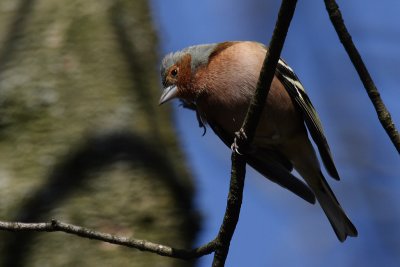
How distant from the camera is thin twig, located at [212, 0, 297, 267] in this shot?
2.54 meters

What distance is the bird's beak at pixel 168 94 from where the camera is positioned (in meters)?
4.10

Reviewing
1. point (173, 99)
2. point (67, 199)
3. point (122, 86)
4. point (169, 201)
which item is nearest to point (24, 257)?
point (67, 199)

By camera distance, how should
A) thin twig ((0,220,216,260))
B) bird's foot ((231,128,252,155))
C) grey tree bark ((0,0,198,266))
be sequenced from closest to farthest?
thin twig ((0,220,216,260))
bird's foot ((231,128,252,155))
grey tree bark ((0,0,198,266))

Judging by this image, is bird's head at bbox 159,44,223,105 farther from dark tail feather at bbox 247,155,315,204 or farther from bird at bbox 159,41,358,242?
dark tail feather at bbox 247,155,315,204

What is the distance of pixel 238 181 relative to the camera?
9.23 ft

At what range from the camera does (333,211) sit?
4.53 m

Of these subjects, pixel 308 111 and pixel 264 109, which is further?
pixel 308 111

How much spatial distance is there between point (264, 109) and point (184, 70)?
0.58m

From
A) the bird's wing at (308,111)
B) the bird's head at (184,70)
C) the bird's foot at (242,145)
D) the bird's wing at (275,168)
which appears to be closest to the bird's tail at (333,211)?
the bird's wing at (275,168)

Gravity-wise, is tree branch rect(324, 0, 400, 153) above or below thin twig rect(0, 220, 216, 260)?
above

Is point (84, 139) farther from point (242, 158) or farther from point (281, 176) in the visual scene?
point (281, 176)

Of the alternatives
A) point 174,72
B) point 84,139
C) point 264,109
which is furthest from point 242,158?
point 174,72

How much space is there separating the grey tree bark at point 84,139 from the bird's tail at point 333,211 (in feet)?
3.88

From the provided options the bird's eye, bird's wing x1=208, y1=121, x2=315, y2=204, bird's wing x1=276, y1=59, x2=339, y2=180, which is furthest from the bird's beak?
Result: bird's wing x1=276, y1=59, x2=339, y2=180
